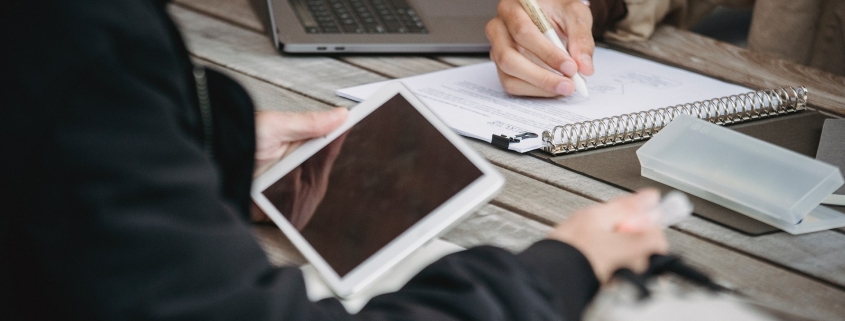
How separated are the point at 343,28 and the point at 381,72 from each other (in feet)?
0.46

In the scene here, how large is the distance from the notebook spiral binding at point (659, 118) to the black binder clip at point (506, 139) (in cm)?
2

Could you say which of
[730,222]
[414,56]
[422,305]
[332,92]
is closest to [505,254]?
[422,305]

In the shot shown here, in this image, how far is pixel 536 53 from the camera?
108 centimetres

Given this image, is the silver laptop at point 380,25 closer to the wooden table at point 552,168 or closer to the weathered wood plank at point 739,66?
the wooden table at point 552,168

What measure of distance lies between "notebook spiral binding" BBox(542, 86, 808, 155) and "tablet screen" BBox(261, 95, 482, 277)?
0.21m

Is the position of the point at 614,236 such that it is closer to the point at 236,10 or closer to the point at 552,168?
the point at 552,168

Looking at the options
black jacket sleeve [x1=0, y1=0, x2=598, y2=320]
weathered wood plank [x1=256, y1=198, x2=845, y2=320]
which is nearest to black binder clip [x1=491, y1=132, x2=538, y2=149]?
weathered wood plank [x1=256, y1=198, x2=845, y2=320]

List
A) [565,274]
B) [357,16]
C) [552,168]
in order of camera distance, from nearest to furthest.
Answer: [565,274] < [552,168] < [357,16]

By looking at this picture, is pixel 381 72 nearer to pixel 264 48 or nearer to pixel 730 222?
pixel 264 48

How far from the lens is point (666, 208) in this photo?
66 cm

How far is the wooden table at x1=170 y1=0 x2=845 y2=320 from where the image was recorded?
68 cm

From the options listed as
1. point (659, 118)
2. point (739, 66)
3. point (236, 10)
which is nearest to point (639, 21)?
point (739, 66)

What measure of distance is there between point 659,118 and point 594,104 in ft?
0.36

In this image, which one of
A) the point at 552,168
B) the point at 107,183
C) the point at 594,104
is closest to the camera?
the point at 107,183
